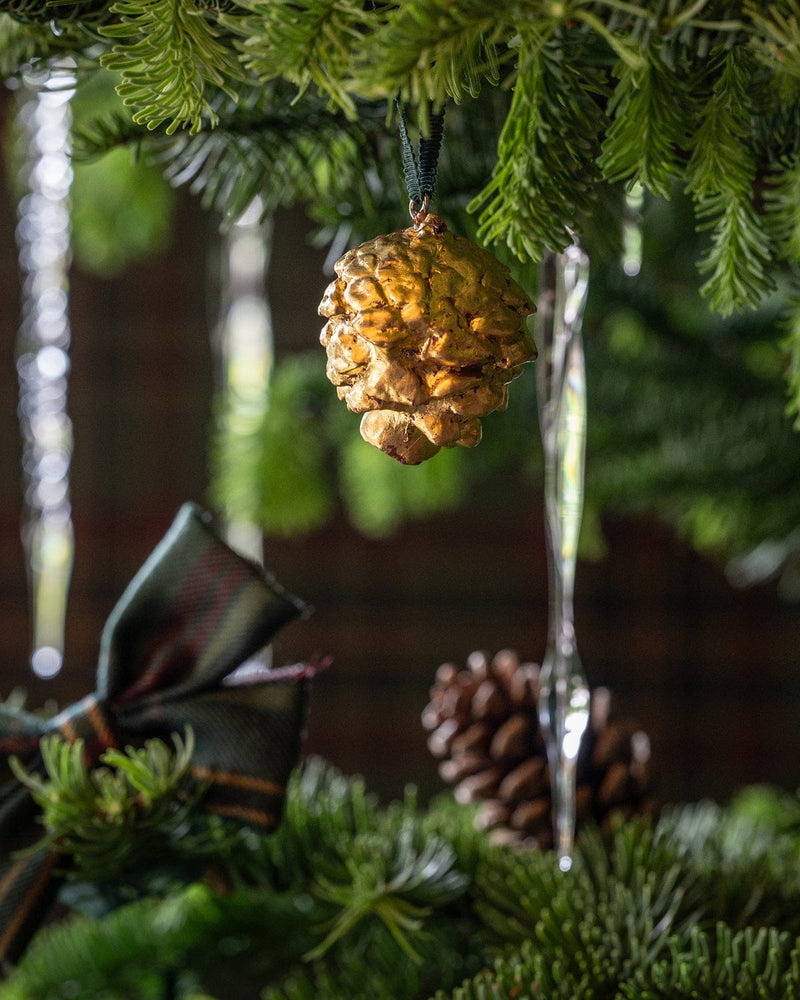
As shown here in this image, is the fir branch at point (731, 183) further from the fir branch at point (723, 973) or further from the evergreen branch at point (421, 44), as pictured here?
the fir branch at point (723, 973)

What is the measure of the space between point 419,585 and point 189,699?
109 cm

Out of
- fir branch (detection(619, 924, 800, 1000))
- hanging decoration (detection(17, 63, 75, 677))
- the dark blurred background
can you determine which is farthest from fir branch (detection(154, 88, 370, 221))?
the dark blurred background

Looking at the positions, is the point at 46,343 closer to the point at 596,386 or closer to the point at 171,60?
the point at 596,386

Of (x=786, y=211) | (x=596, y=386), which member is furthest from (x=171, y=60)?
(x=596, y=386)

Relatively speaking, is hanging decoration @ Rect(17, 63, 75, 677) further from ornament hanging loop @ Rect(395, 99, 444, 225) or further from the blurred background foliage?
ornament hanging loop @ Rect(395, 99, 444, 225)

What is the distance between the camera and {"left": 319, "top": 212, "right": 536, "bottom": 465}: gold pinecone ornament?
20cm

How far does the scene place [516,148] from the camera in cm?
20

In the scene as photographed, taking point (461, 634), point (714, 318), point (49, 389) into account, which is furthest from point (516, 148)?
point (461, 634)

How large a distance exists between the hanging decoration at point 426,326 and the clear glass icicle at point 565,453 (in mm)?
84

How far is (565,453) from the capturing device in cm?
30

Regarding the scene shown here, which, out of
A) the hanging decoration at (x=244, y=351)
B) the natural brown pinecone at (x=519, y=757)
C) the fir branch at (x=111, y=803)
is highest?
the hanging decoration at (x=244, y=351)

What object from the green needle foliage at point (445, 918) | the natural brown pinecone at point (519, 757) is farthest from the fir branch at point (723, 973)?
the natural brown pinecone at point (519, 757)

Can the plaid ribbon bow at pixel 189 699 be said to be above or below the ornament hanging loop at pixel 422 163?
below

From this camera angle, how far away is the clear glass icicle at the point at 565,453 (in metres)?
0.29
